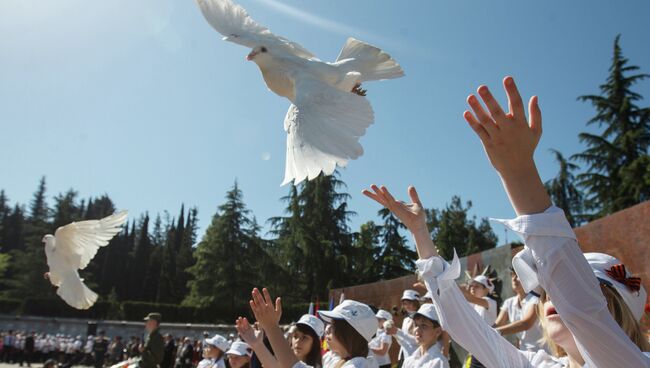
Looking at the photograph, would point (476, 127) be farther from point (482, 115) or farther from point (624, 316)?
point (624, 316)

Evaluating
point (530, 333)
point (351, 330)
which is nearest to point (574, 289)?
point (351, 330)

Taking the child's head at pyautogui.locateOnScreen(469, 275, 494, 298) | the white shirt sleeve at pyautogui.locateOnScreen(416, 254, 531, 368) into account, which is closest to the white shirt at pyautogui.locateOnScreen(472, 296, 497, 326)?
the child's head at pyautogui.locateOnScreen(469, 275, 494, 298)

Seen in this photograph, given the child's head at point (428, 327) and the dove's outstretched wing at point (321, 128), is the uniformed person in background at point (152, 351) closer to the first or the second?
the child's head at point (428, 327)

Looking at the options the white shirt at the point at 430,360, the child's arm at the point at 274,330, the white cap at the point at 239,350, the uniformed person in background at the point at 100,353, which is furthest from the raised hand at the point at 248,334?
the uniformed person in background at the point at 100,353

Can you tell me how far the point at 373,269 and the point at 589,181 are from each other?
57.6 ft

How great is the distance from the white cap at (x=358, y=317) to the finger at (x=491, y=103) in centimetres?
252

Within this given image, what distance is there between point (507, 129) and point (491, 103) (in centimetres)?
7

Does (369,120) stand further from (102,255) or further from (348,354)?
(102,255)

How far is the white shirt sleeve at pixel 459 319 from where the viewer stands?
168cm

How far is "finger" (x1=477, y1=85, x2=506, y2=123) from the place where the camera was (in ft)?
3.54

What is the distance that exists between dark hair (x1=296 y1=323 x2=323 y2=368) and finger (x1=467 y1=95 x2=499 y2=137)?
2725mm

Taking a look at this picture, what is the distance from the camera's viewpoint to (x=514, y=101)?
1.10 meters

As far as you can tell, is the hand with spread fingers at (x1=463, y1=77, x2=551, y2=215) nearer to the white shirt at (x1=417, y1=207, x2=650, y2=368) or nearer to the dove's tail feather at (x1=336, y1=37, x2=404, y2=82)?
the white shirt at (x1=417, y1=207, x2=650, y2=368)

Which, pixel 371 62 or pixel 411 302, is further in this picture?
pixel 411 302
